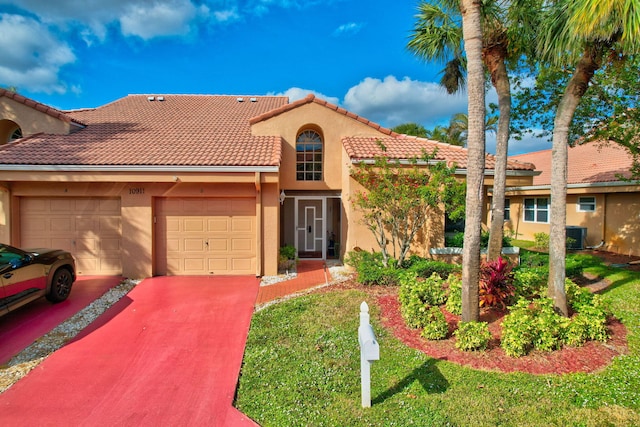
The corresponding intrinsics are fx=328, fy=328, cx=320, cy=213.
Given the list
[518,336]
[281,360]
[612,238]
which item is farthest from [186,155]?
[612,238]

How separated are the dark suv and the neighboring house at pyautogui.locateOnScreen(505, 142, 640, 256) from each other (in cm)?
1887

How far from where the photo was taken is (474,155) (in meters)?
5.73

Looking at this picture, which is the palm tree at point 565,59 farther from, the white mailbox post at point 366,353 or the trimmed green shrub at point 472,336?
the white mailbox post at point 366,353

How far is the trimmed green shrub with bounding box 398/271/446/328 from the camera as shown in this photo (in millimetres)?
6188

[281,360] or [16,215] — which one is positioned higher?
[16,215]

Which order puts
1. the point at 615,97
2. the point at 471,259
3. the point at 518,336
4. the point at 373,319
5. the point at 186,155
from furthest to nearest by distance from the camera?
1. the point at 615,97
2. the point at 186,155
3. the point at 373,319
4. the point at 471,259
5. the point at 518,336

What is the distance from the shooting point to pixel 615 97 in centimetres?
1126

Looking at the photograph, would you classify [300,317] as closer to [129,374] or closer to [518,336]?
[129,374]

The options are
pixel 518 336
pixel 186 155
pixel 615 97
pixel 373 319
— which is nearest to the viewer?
pixel 518 336

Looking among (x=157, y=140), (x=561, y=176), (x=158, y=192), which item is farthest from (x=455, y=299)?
(x=157, y=140)

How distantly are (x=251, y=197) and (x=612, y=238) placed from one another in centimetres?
1748

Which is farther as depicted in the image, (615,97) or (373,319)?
(615,97)

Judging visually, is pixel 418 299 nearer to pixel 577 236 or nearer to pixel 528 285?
pixel 528 285

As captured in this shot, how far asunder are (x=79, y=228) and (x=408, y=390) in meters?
10.7
